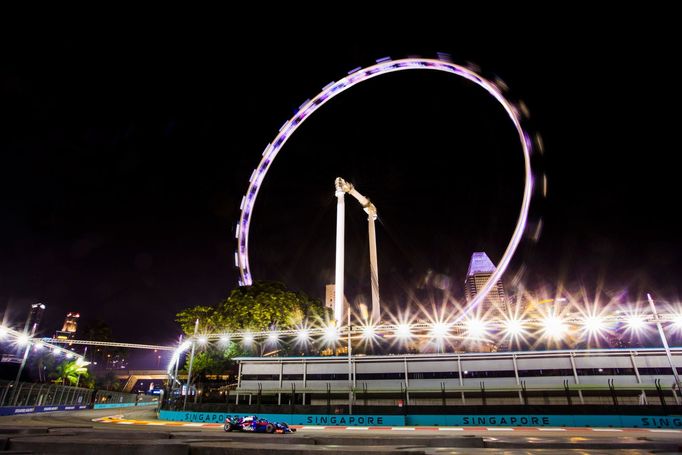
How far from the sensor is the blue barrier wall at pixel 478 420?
30.2m

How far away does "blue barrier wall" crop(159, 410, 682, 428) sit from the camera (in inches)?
1188

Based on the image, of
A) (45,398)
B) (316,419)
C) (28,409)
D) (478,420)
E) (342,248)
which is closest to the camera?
(478,420)

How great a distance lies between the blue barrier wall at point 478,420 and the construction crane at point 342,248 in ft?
90.7

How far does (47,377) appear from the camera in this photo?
77.5 metres

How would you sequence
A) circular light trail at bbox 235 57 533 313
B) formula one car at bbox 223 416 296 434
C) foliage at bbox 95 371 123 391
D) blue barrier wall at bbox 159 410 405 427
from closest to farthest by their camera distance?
formula one car at bbox 223 416 296 434 → blue barrier wall at bbox 159 410 405 427 → circular light trail at bbox 235 57 533 313 → foliage at bbox 95 371 123 391

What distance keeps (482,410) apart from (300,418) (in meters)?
16.6

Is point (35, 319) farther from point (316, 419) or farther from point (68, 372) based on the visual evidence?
point (316, 419)

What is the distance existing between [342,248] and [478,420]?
1849 inches

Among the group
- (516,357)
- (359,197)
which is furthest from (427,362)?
(359,197)

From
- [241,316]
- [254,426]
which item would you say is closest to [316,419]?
[254,426]

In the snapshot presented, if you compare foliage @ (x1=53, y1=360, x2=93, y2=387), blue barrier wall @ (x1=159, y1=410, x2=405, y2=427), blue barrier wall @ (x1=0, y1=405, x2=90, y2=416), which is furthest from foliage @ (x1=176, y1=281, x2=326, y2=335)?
foliage @ (x1=53, y1=360, x2=93, y2=387)

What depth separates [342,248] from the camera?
251 ft

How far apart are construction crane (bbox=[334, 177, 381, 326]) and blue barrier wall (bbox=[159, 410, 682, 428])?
2766cm

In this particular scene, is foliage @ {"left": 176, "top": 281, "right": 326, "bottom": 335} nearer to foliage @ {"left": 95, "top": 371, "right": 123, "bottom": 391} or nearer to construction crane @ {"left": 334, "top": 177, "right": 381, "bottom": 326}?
construction crane @ {"left": 334, "top": 177, "right": 381, "bottom": 326}
